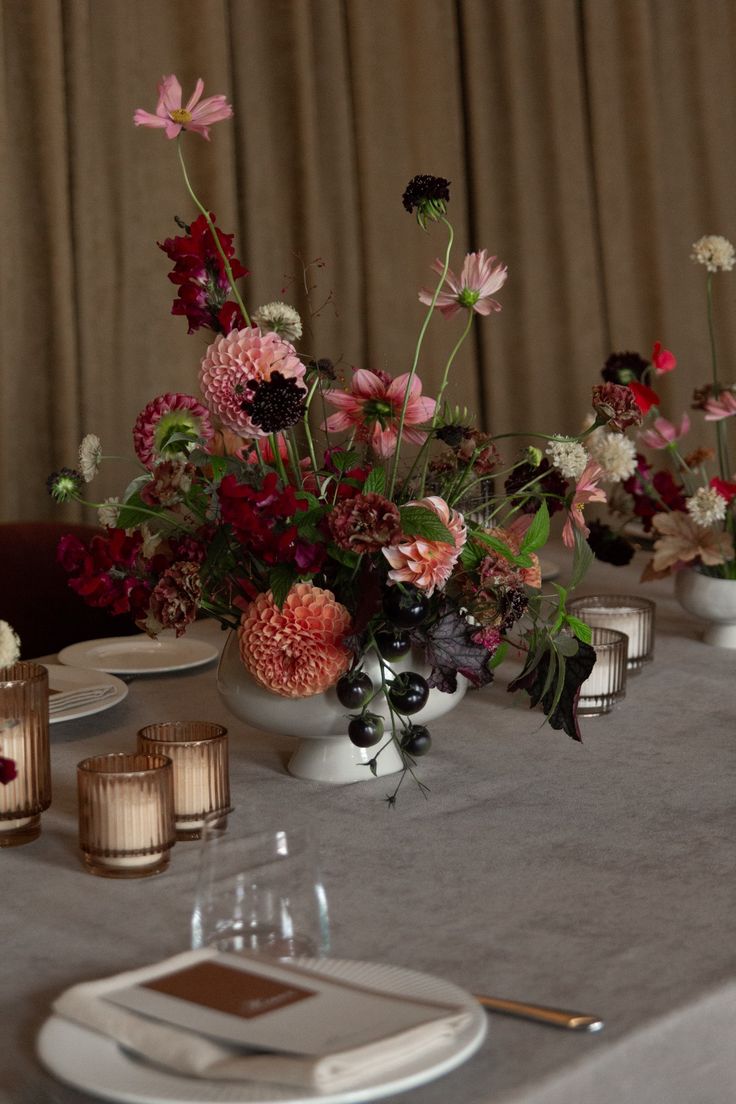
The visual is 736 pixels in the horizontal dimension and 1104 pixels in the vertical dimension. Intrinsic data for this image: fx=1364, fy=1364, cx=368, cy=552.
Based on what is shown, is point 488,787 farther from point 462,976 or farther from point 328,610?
point 462,976

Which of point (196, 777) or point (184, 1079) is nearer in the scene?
point (184, 1079)

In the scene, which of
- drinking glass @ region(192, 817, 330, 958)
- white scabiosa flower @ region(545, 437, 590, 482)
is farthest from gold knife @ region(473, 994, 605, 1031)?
white scabiosa flower @ region(545, 437, 590, 482)

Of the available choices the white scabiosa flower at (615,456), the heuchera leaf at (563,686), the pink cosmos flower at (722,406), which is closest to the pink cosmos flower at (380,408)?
the heuchera leaf at (563,686)

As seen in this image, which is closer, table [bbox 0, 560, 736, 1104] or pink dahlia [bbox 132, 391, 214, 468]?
table [bbox 0, 560, 736, 1104]

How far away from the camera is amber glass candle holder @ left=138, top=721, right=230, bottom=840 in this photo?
1.04 m

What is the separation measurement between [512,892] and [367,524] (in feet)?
0.94

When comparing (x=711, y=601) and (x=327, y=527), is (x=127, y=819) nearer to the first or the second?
(x=327, y=527)

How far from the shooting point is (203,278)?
1.12 metres

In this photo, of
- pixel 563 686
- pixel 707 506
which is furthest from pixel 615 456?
pixel 563 686

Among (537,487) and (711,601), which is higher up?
(537,487)

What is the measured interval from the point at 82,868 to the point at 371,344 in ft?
7.71

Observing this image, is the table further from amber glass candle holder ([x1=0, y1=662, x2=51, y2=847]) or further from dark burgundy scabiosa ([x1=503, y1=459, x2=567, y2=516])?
dark burgundy scabiosa ([x1=503, y1=459, x2=567, y2=516])

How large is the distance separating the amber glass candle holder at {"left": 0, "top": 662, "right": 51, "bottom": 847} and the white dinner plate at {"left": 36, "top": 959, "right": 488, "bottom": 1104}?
33 cm

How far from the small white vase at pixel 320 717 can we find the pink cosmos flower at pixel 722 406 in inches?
26.0
